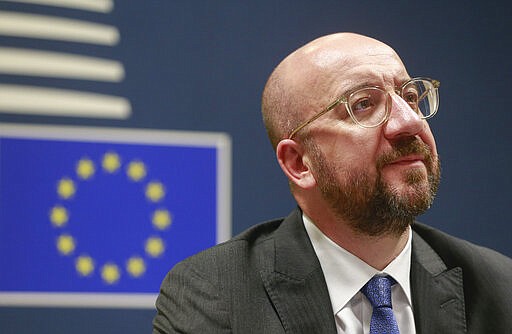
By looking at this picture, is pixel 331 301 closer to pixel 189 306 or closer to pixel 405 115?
pixel 189 306

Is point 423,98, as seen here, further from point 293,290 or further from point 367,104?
point 293,290

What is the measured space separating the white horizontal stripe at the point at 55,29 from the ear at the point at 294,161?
116 centimetres

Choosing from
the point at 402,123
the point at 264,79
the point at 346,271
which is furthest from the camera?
the point at 264,79

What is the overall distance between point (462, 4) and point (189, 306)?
2.02m

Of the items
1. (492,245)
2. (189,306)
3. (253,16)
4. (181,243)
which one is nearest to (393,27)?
(253,16)

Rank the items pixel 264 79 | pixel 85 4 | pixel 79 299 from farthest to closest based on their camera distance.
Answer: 1. pixel 264 79
2. pixel 85 4
3. pixel 79 299

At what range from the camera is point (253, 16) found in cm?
307

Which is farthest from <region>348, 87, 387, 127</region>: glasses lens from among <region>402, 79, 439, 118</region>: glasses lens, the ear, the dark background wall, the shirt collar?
the dark background wall

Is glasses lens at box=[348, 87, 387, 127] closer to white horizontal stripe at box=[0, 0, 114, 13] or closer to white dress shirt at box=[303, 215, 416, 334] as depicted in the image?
white dress shirt at box=[303, 215, 416, 334]

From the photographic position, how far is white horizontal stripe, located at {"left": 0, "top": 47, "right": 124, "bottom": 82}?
285 centimetres

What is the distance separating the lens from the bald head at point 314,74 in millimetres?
1914

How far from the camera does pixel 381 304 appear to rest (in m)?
1.84

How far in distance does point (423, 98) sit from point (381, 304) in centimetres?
53

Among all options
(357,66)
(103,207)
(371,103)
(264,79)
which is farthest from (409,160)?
(103,207)
